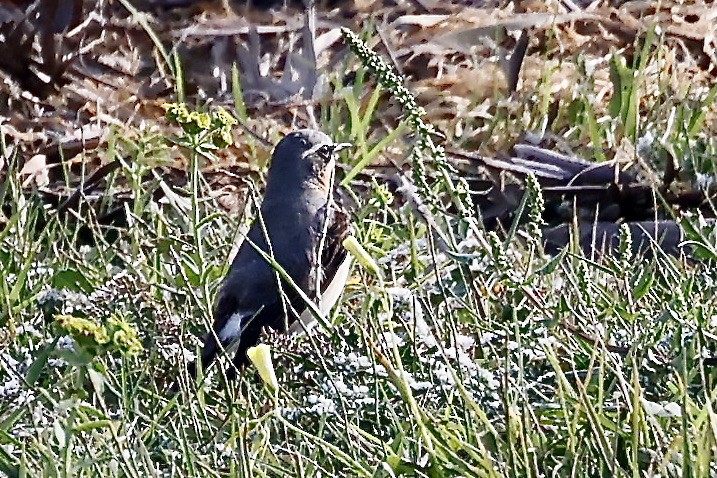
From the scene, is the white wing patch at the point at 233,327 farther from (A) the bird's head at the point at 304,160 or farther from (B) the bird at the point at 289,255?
(A) the bird's head at the point at 304,160

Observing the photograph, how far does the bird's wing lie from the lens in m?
4.50

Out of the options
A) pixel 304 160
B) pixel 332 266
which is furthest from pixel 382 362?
pixel 304 160

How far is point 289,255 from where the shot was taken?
473cm

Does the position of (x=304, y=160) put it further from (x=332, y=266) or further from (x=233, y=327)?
(x=233, y=327)

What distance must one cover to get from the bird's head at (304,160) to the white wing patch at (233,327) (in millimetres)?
803

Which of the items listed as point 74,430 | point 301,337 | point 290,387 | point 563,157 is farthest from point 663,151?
point 74,430

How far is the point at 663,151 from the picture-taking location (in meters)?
5.62

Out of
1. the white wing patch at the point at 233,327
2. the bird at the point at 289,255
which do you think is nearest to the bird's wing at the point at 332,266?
the bird at the point at 289,255

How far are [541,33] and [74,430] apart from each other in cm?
527

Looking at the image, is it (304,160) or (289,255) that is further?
(304,160)

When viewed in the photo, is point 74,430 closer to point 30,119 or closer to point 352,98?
point 352,98

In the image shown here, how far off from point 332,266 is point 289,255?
0.15 meters

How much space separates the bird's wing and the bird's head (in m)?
0.22

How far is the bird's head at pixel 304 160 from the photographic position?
5074 mm
